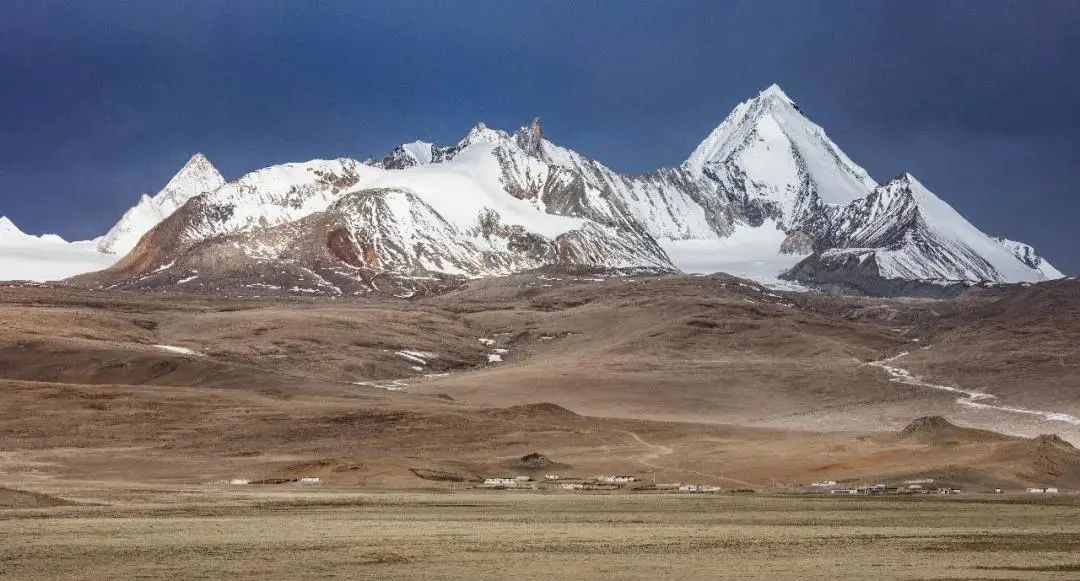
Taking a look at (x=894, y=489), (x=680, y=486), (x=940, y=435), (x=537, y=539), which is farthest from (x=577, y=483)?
(x=537, y=539)

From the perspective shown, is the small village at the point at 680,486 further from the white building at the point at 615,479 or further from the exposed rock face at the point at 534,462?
the exposed rock face at the point at 534,462

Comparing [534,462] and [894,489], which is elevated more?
[534,462]

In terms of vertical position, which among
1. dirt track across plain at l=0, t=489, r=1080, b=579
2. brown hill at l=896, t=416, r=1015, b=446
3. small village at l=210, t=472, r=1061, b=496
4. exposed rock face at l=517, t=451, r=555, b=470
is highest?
brown hill at l=896, t=416, r=1015, b=446

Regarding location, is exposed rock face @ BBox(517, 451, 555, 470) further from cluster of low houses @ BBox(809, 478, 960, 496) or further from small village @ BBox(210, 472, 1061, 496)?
cluster of low houses @ BBox(809, 478, 960, 496)

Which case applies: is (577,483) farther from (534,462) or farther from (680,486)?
(534,462)

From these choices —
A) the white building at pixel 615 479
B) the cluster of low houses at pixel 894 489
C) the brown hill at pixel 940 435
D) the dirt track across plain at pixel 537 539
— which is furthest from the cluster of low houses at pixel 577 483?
the brown hill at pixel 940 435

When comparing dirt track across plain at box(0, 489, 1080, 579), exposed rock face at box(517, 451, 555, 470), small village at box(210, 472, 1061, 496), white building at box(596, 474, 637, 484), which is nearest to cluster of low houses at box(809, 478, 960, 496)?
small village at box(210, 472, 1061, 496)

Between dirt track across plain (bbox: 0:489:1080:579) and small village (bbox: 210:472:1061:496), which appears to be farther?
small village (bbox: 210:472:1061:496)

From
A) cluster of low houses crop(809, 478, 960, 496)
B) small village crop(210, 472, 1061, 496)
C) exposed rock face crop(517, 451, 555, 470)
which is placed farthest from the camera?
exposed rock face crop(517, 451, 555, 470)

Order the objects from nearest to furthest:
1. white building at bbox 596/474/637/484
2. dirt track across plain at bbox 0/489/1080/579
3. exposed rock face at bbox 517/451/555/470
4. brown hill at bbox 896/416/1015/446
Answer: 1. dirt track across plain at bbox 0/489/1080/579
2. white building at bbox 596/474/637/484
3. exposed rock face at bbox 517/451/555/470
4. brown hill at bbox 896/416/1015/446

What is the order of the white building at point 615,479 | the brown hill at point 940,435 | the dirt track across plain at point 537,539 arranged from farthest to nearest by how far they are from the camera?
the brown hill at point 940,435 → the white building at point 615,479 → the dirt track across plain at point 537,539

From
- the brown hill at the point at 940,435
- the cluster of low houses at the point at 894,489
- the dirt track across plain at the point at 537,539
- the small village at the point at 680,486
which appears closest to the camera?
the dirt track across plain at the point at 537,539

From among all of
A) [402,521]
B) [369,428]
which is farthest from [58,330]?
[402,521]

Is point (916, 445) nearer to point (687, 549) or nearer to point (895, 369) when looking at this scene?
Answer: point (687, 549)
